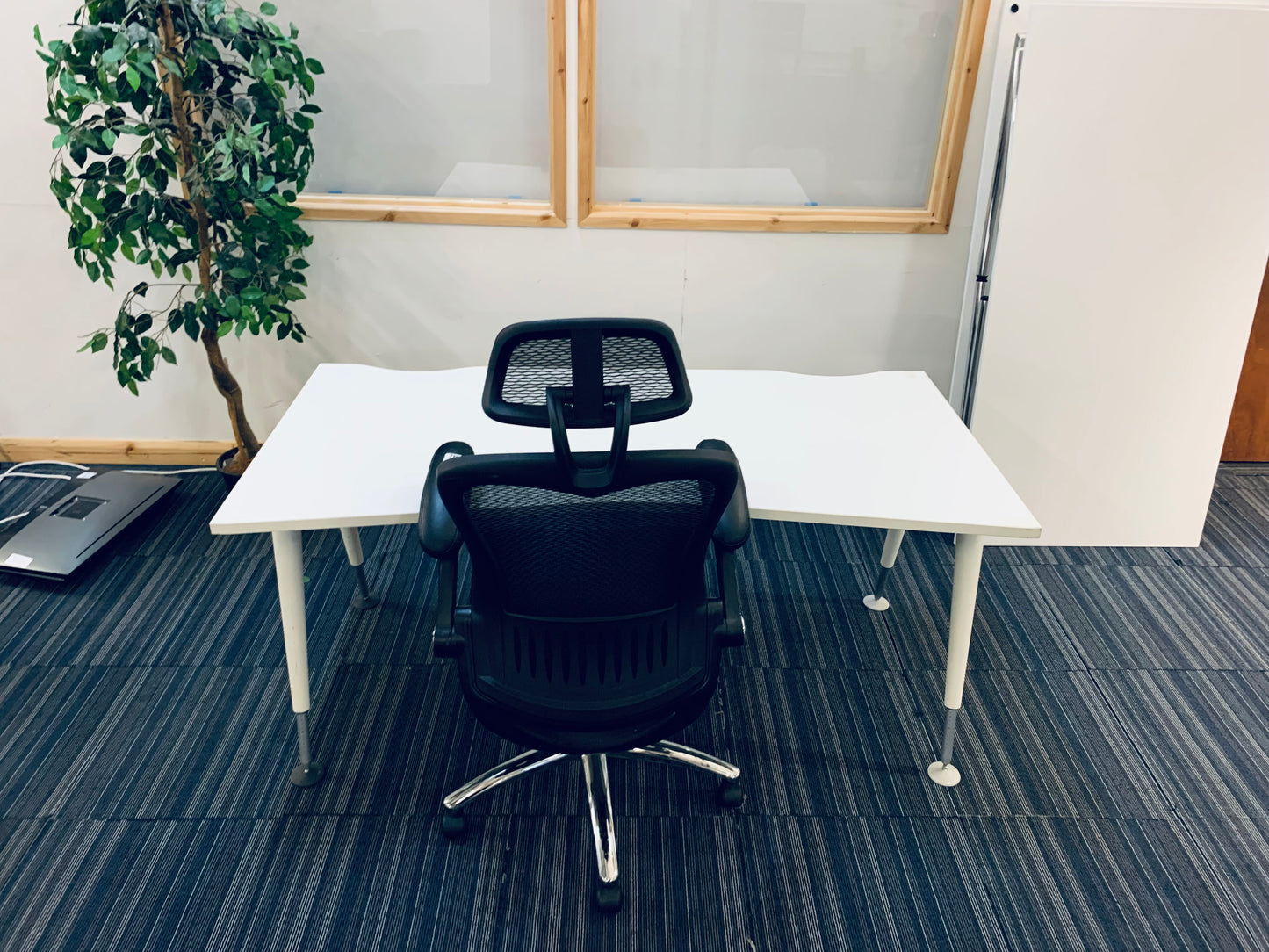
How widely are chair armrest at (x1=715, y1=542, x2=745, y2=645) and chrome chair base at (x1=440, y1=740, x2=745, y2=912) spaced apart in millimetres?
322

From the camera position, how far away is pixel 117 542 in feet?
9.29

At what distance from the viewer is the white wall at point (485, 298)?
9.28 ft

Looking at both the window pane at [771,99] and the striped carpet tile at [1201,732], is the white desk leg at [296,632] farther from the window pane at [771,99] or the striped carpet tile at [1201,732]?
the striped carpet tile at [1201,732]

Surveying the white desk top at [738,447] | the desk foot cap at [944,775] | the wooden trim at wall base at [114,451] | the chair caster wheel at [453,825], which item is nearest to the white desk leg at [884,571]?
the white desk top at [738,447]

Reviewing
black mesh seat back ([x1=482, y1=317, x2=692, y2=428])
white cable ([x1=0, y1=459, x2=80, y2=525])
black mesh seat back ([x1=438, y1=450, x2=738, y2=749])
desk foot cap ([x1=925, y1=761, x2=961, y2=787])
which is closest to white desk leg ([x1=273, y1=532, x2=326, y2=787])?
black mesh seat back ([x1=438, y1=450, x2=738, y2=749])

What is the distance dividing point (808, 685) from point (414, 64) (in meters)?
2.02

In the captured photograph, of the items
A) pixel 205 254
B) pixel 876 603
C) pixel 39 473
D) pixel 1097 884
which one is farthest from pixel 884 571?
pixel 39 473

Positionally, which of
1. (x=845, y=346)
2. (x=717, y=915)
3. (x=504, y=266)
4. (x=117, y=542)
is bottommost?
(x=717, y=915)

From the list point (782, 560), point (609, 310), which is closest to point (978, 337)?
point (782, 560)

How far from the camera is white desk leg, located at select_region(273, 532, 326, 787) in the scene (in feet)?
6.01

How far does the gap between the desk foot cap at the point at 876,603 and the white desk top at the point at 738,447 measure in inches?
27.2

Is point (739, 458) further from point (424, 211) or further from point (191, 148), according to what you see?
point (191, 148)

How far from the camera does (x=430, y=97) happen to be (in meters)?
2.68

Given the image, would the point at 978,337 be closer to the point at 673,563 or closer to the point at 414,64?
the point at 673,563
